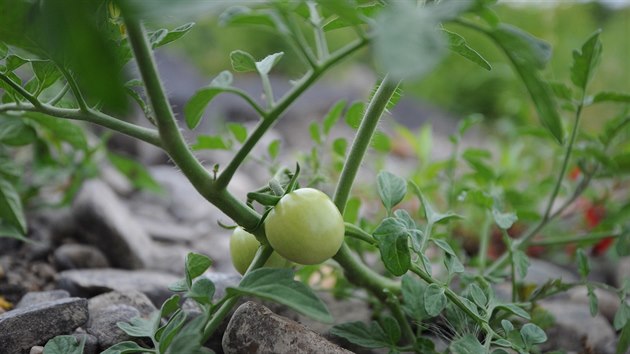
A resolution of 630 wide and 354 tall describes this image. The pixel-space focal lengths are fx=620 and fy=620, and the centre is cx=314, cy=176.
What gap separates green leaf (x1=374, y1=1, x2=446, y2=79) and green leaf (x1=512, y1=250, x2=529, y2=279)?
0.48 m

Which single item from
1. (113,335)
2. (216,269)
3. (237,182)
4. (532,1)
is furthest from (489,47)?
(113,335)

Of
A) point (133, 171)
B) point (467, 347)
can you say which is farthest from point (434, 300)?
point (133, 171)

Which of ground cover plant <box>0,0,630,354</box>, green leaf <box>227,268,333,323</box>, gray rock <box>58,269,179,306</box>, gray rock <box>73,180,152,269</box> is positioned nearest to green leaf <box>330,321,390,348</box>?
ground cover plant <box>0,0,630,354</box>

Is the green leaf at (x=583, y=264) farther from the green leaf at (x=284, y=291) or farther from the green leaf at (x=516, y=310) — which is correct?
the green leaf at (x=284, y=291)

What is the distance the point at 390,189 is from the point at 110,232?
67 centimetres

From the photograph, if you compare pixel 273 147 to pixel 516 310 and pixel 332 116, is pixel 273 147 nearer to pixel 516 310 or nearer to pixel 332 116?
pixel 332 116

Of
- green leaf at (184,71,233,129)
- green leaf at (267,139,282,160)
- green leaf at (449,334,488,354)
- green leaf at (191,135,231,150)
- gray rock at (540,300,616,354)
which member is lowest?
gray rock at (540,300,616,354)

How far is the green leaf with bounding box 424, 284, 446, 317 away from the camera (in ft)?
2.21

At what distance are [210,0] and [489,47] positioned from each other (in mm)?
3849

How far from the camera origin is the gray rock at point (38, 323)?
0.75m

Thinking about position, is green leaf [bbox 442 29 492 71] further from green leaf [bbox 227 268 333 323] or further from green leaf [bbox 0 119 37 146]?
green leaf [bbox 0 119 37 146]

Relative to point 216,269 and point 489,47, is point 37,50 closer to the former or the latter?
point 216,269

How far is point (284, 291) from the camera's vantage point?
0.57 m

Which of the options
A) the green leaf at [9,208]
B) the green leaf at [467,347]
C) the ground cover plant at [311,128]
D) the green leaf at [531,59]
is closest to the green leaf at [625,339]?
the ground cover plant at [311,128]
